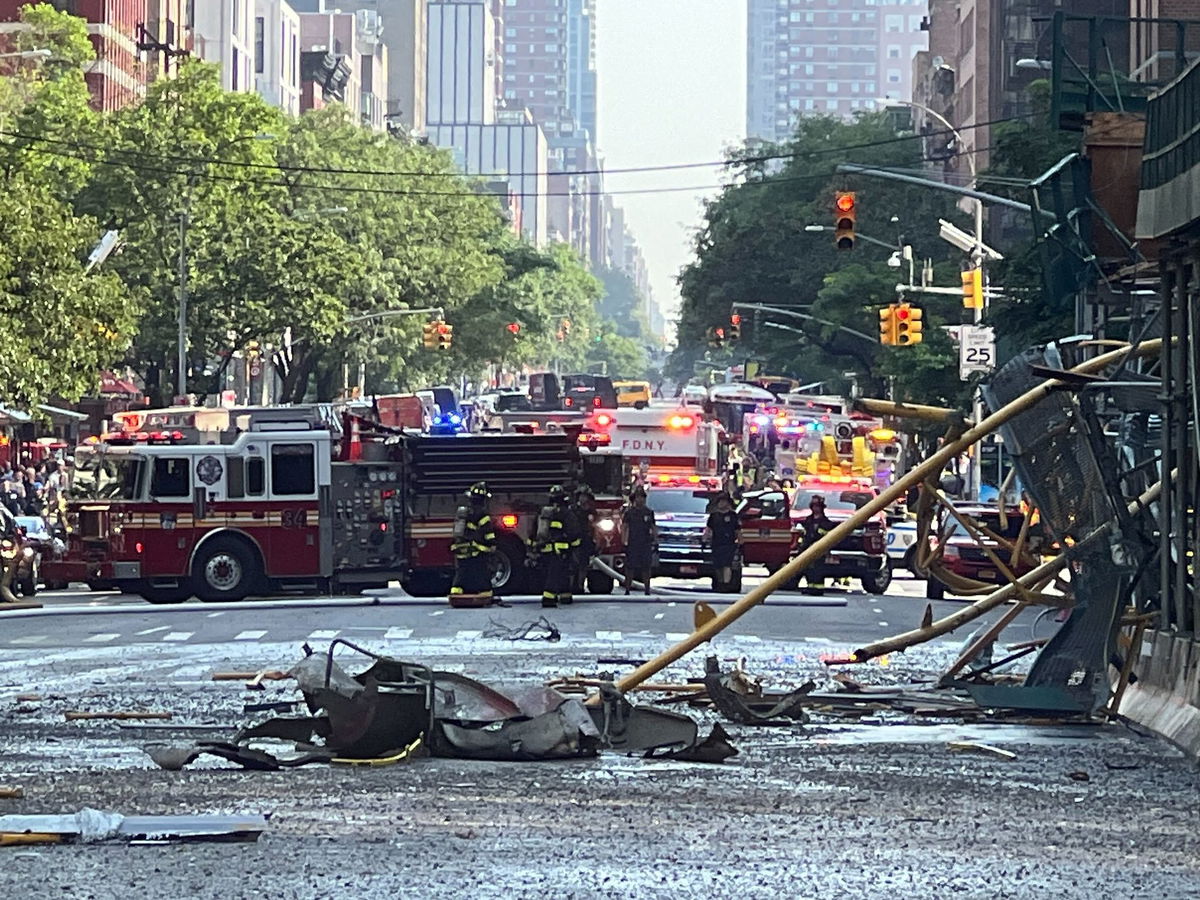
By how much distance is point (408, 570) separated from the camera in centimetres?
3359

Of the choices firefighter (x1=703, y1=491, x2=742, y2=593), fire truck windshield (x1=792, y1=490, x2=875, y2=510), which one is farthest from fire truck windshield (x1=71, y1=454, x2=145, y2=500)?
fire truck windshield (x1=792, y1=490, x2=875, y2=510)

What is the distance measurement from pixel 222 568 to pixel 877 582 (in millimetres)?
10177

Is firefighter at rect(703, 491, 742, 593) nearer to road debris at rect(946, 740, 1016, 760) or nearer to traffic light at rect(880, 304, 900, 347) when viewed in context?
road debris at rect(946, 740, 1016, 760)

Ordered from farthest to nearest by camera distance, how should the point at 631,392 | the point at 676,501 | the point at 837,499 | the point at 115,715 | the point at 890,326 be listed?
the point at 631,392 < the point at 890,326 < the point at 837,499 < the point at 676,501 < the point at 115,715

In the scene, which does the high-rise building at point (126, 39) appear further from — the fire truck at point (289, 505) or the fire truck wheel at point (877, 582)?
the fire truck at point (289, 505)

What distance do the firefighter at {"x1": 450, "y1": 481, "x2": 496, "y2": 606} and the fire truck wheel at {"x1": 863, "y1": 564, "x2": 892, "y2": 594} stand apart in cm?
706

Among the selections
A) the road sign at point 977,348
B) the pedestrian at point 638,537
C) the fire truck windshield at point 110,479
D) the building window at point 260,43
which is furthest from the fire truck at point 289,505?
the building window at point 260,43

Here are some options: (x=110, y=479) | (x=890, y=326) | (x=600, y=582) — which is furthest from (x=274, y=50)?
(x=110, y=479)

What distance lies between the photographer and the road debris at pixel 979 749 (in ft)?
49.7

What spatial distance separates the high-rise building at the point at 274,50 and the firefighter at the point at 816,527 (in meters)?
101

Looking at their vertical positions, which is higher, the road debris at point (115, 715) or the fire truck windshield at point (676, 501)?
the fire truck windshield at point (676, 501)

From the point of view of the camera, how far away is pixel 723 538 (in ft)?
113

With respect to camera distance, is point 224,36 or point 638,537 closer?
point 638,537

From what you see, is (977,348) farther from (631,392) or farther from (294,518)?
(631,392)
